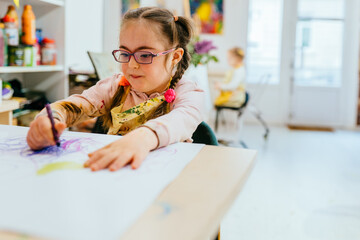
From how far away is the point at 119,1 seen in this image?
133 inches

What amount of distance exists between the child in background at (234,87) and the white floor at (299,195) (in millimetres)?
513

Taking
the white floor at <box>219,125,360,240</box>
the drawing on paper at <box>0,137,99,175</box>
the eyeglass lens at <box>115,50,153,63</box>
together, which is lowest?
the white floor at <box>219,125,360,240</box>

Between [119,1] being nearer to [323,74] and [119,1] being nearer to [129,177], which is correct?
[129,177]

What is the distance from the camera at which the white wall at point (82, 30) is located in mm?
2402

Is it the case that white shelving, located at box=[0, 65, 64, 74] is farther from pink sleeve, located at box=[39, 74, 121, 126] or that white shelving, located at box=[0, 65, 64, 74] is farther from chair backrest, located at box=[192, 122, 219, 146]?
chair backrest, located at box=[192, 122, 219, 146]

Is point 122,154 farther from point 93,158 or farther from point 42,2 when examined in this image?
point 42,2

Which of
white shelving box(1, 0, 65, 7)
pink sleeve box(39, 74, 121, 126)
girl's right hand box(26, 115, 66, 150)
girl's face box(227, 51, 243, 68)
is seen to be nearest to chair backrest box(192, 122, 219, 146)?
Result: pink sleeve box(39, 74, 121, 126)

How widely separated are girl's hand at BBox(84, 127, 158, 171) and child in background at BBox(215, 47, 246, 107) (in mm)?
3536

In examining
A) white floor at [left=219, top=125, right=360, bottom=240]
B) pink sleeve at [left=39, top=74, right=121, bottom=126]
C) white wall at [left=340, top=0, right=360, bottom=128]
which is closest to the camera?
pink sleeve at [left=39, top=74, right=121, bottom=126]

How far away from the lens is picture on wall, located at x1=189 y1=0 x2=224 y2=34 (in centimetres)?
566

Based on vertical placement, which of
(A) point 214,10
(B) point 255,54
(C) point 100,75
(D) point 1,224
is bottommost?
(D) point 1,224

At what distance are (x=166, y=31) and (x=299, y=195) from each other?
1846mm

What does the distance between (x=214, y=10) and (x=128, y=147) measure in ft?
17.5

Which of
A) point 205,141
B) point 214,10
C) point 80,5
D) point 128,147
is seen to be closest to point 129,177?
point 128,147
